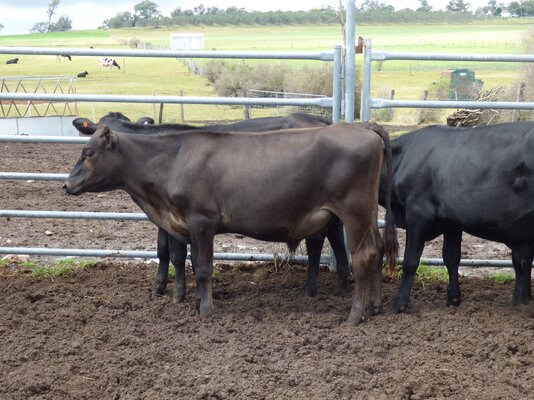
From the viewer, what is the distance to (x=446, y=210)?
6.23 metres

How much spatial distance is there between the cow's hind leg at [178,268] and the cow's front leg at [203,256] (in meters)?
→ 0.34

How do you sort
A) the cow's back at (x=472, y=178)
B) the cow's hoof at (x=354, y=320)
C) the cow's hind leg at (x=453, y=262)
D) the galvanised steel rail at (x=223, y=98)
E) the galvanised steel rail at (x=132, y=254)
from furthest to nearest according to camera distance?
1. the galvanised steel rail at (x=132, y=254)
2. the galvanised steel rail at (x=223, y=98)
3. the cow's hind leg at (x=453, y=262)
4. the cow's hoof at (x=354, y=320)
5. the cow's back at (x=472, y=178)

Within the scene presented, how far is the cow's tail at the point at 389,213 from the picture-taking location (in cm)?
619

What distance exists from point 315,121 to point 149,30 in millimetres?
126804

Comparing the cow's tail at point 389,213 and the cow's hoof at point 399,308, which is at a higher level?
the cow's tail at point 389,213

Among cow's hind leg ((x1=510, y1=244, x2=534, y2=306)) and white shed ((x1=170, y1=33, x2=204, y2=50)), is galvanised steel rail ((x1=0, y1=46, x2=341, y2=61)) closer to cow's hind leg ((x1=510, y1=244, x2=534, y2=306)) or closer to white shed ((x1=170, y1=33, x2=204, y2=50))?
cow's hind leg ((x1=510, y1=244, x2=534, y2=306))

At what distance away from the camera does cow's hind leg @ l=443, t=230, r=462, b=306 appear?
6.53m

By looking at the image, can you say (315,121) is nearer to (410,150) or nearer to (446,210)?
(410,150)

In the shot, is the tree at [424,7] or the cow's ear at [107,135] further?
the tree at [424,7]

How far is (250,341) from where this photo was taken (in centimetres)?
571

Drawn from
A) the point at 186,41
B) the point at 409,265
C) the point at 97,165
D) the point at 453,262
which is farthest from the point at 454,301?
the point at 186,41

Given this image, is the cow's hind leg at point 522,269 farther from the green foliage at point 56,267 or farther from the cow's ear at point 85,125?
the green foliage at point 56,267

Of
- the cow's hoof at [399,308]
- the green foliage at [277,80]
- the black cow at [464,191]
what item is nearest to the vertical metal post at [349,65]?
the black cow at [464,191]

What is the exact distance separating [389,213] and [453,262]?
26.9 inches
